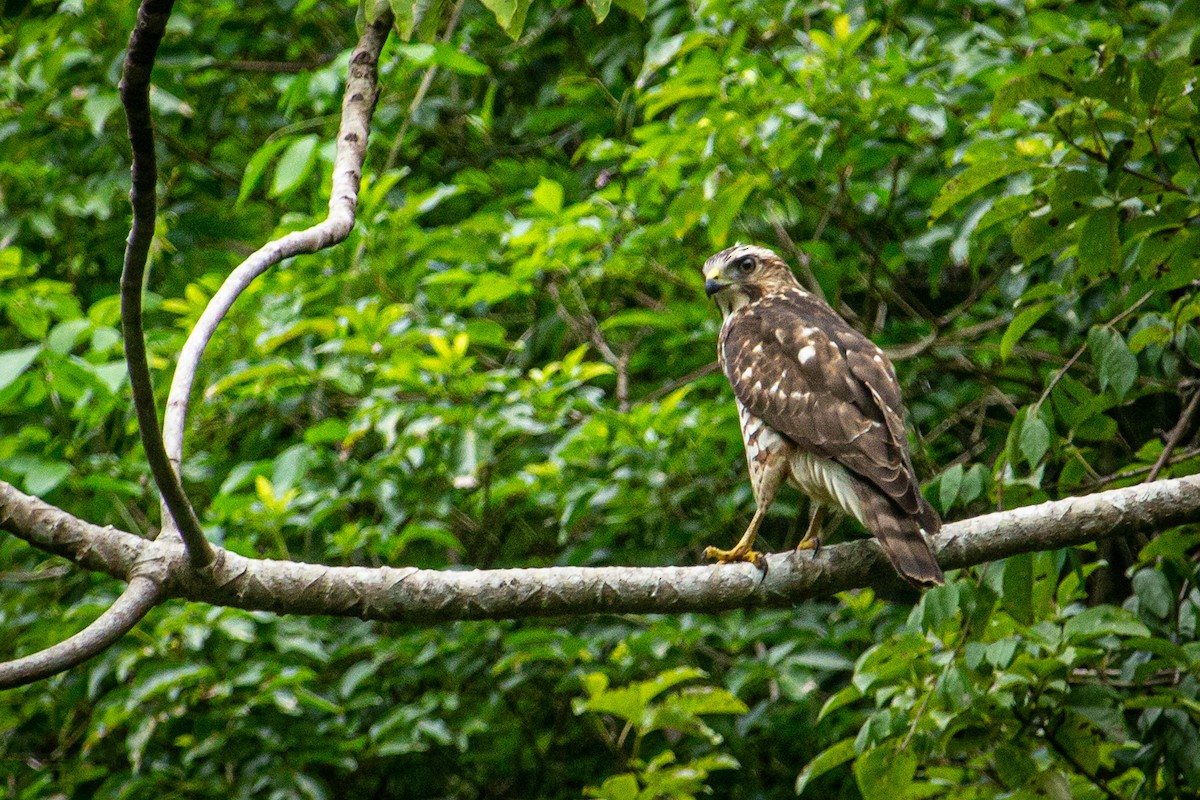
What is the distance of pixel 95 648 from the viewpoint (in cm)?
180

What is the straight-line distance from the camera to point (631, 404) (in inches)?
205

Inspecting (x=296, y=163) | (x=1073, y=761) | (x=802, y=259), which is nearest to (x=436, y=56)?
(x=296, y=163)

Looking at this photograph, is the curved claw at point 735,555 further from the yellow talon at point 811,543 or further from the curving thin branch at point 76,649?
the curving thin branch at point 76,649

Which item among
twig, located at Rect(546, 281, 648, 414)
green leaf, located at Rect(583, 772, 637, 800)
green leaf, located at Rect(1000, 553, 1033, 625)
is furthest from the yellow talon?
twig, located at Rect(546, 281, 648, 414)

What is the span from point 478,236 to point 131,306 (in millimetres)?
3378

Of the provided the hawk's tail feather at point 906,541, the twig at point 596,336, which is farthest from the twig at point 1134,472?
the twig at point 596,336

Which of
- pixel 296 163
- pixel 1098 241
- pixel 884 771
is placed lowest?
pixel 884 771

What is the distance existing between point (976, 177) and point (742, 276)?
1204mm

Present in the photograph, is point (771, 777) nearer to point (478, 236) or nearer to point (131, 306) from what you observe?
point (478, 236)

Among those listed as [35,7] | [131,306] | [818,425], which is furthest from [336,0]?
[131,306]

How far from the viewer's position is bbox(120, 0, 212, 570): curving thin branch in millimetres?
1516

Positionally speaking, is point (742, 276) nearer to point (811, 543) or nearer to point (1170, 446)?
point (811, 543)

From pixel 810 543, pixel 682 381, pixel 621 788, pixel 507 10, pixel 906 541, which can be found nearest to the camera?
pixel 507 10

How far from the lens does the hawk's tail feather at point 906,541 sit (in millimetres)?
2805
